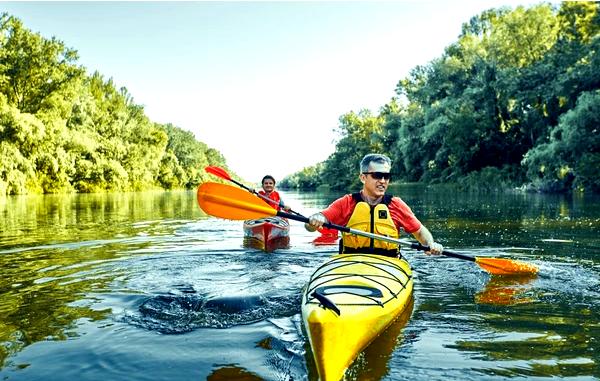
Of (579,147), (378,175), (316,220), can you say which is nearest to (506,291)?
(378,175)

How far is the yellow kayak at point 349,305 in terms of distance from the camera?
3082 mm

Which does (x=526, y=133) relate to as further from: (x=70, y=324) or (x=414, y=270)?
(x=70, y=324)

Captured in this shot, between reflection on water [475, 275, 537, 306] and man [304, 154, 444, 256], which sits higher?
man [304, 154, 444, 256]

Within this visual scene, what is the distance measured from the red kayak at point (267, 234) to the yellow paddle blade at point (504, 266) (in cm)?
377

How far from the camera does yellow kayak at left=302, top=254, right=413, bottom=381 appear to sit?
3.08 meters

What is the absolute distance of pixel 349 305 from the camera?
139 inches

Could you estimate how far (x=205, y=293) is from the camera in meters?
5.26

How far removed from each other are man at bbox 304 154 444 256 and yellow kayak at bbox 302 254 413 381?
1.19 ft

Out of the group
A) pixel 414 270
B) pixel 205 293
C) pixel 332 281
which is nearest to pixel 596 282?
pixel 414 270

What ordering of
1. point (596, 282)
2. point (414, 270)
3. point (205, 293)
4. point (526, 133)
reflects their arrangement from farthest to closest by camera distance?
1. point (526, 133)
2. point (414, 270)
3. point (596, 282)
4. point (205, 293)

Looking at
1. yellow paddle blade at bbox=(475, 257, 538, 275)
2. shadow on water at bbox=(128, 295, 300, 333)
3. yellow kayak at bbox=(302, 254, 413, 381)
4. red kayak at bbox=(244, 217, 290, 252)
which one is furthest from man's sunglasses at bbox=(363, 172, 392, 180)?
red kayak at bbox=(244, 217, 290, 252)

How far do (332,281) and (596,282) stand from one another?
3515 millimetres

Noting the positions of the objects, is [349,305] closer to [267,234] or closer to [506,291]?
[506,291]

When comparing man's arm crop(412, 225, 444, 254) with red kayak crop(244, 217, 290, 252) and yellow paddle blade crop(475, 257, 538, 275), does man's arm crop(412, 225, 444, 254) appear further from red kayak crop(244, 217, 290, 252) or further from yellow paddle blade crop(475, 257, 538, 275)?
red kayak crop(244, 217, 290, 252)
